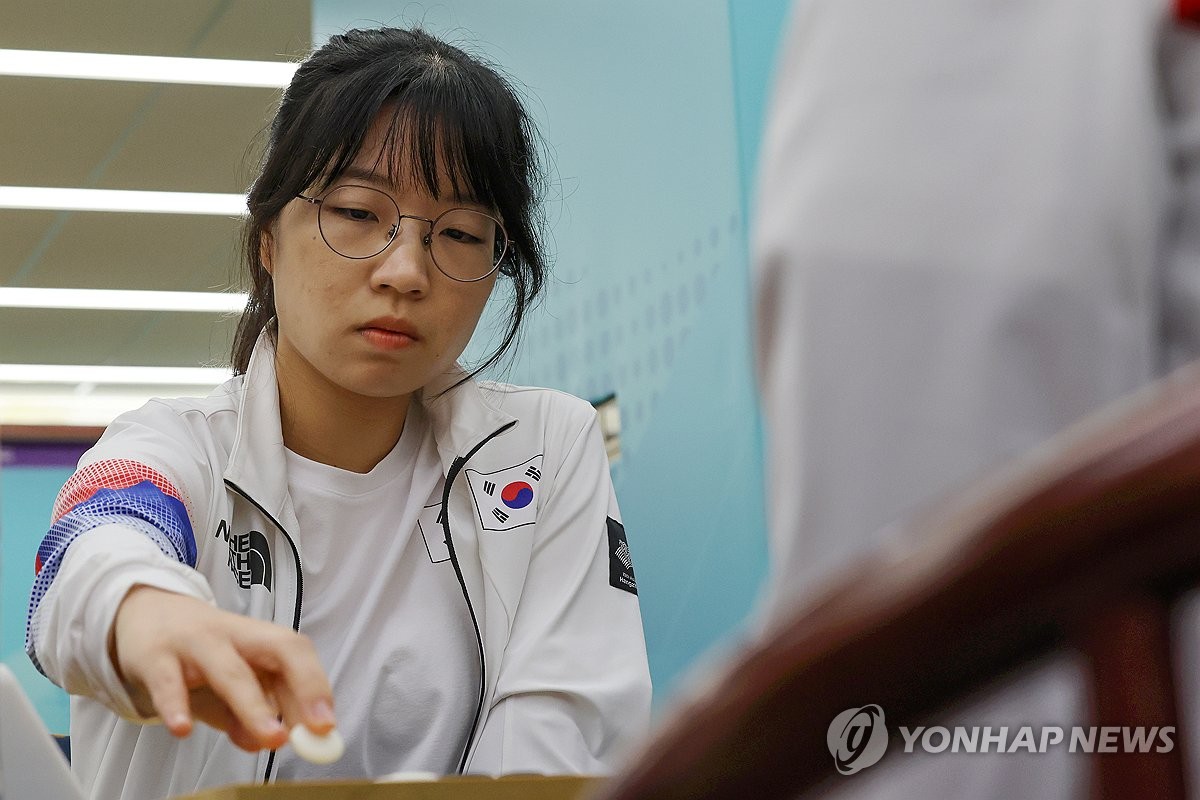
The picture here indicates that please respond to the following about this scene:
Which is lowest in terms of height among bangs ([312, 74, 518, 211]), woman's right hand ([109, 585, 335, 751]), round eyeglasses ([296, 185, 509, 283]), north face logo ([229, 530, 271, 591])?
woman's right hand ([109, 585, 335, 751])

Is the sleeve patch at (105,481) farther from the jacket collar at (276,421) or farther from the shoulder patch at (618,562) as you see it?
the shoulder patch at (618,562)

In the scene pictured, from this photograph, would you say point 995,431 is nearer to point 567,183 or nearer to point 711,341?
point 711,341

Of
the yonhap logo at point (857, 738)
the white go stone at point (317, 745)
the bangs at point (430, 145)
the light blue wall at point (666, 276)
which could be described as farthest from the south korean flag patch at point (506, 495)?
the yonhap logo at point (857, 738)

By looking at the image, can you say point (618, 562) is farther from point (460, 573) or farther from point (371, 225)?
point (371, 225)

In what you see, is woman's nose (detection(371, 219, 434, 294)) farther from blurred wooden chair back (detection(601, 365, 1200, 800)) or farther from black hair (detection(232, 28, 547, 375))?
blurred wooden chair back (detection(601, 365, 1200, 800))

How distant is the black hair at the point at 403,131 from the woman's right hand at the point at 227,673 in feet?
2.05

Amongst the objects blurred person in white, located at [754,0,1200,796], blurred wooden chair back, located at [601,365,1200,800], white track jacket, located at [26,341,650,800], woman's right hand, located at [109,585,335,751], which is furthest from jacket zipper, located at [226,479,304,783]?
blurred wooden chair back, located at [601,365,1200,800]

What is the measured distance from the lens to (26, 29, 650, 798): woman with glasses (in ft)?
3.33

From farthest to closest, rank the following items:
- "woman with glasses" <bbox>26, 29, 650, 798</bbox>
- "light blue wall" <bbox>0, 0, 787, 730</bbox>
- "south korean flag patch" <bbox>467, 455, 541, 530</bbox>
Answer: "light blue wall" <bbox>0, 0, 787, 730</bbox> → "south korean flag patch" <bbox>467, 455, 541, 530</bbox> → "woman with glasses" <bbox>26, 29, 650, 798</bbox>

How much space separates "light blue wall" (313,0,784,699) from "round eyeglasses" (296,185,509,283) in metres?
0.66

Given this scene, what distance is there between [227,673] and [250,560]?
580 mm

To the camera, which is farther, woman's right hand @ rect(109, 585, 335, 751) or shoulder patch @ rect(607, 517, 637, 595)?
shoulder patch @ rect(607, 517, 637, 595)

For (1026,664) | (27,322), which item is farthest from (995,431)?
(27,322)

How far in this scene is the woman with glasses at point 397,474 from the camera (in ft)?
3.33
